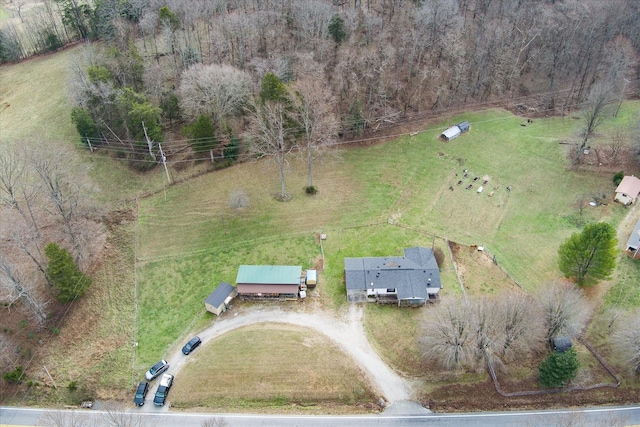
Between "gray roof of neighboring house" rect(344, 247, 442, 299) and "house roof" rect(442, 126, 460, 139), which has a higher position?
"house roof" rect(442, 126, 460, 139)

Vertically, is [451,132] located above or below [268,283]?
above

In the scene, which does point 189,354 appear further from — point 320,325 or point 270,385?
point 320,325

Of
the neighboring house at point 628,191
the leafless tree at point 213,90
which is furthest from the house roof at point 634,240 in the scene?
the leafless tree at point 213,90

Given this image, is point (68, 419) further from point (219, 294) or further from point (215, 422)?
point (219, 294)

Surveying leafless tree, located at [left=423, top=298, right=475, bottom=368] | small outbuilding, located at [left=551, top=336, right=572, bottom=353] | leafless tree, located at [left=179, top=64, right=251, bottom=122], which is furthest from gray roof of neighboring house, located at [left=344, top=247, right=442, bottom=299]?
leafless tree, located at [left=179, top=64, right=251, bottom=122]

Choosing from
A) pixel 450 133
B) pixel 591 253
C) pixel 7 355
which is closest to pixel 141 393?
pixel 7 355

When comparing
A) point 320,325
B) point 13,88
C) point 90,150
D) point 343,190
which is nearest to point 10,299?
point 90,150

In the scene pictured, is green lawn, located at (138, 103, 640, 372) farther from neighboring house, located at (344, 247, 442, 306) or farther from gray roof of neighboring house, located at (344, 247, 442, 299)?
gray roof of neighboring house, located at (344, 247, 442, 299)
